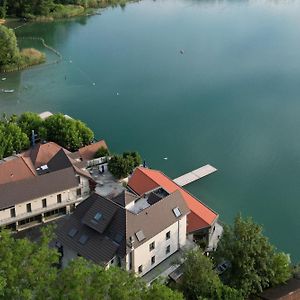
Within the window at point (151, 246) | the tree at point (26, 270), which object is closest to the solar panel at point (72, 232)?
the window at point (151, 246)

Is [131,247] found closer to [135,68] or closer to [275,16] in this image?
[135,68]

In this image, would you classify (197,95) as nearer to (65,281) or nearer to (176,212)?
(176,212)

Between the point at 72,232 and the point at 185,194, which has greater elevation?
the point at 72,232

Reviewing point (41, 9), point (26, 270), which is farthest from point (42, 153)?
point (41, 9)

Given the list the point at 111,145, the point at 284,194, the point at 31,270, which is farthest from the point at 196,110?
the point at 31,270

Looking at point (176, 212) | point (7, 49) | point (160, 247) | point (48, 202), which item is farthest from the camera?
point (7, 49)

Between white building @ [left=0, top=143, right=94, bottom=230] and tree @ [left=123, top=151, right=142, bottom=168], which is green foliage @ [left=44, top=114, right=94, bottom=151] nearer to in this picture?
white building @ [left=0, top=143, right=94, bottom=230]
